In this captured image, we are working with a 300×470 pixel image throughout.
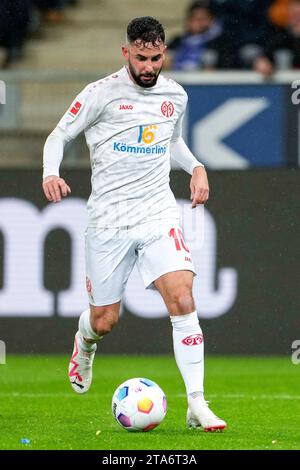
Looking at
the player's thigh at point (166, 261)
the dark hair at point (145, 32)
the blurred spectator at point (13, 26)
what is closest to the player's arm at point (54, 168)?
the player's thigh at point (166, 261)

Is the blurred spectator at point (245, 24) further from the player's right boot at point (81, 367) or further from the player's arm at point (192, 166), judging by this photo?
the player's right boot at point (81, 367)

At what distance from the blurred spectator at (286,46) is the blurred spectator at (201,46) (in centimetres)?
37

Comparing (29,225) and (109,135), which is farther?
(29,225)

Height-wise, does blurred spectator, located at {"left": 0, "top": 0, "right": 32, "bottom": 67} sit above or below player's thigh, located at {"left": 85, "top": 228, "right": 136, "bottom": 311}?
above

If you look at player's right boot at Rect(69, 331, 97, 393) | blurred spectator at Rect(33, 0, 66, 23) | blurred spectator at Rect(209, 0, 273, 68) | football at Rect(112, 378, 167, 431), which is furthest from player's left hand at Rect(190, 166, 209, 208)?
blurred spectator at Rect(33, 0, 66, 23)

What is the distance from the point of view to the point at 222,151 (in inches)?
460

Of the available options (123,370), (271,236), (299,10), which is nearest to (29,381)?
(123,370)

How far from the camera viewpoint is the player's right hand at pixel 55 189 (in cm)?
695

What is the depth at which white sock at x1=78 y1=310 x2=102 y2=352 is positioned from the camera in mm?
8008

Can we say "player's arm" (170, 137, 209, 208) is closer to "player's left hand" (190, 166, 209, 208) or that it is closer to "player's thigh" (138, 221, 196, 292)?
"player's left hand" (190, 166, 209, 208)

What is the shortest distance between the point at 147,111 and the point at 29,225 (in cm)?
427

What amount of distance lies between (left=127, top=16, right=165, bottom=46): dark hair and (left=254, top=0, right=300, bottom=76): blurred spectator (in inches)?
212

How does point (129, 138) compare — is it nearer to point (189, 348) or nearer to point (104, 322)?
point (104, 322)
